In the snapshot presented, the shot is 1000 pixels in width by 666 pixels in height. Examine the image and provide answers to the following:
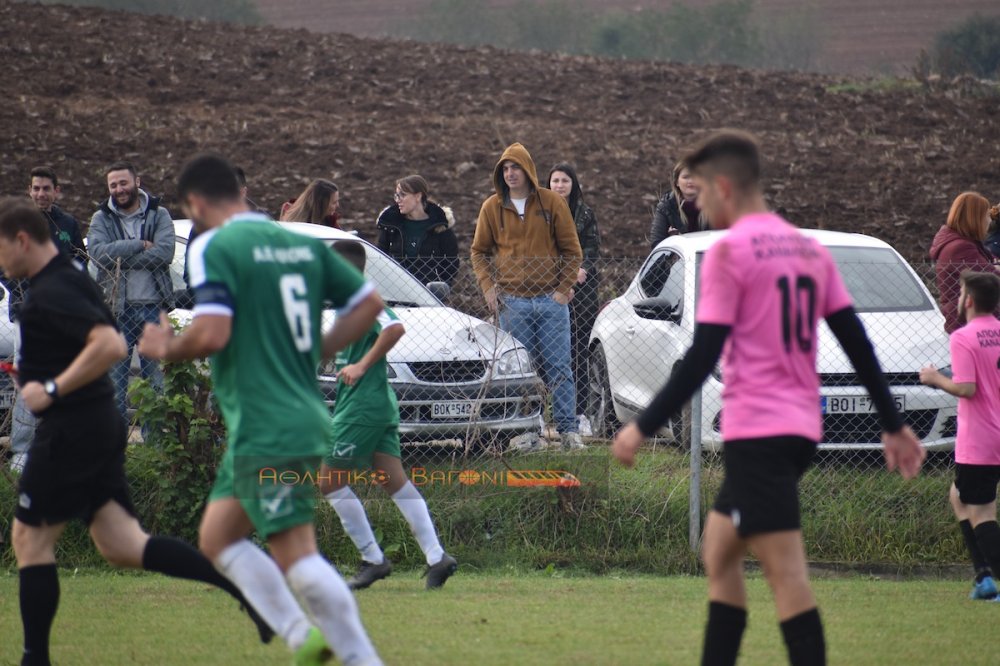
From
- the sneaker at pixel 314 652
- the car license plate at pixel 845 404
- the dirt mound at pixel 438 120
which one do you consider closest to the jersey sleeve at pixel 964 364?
the car license plate at pixel 845 404

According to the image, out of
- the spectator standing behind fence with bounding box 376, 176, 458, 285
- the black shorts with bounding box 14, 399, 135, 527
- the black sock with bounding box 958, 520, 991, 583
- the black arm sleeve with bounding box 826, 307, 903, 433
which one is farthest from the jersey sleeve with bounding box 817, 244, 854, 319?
the spectator standing behind fence with bounding box 376, 176, 458, 285

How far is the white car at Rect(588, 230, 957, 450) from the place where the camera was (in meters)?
9.44

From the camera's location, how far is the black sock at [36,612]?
5.55 metres

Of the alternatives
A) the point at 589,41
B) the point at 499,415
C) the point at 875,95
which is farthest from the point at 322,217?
the point at 589,41

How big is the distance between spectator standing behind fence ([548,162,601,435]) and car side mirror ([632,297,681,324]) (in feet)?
1.25

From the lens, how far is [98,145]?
25062 millimetres

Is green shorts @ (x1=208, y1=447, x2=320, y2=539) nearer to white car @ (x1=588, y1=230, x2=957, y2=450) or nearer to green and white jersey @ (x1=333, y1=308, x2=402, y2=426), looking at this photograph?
green and white jersey @ (x1=333, y1=308, x2=402, y2=426)

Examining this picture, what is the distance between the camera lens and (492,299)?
377 inches

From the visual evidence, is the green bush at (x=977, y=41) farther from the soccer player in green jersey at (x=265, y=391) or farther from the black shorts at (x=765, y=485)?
the soccer player in green jersey at (x=265, y=391)

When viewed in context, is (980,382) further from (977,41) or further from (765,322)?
(977,41)

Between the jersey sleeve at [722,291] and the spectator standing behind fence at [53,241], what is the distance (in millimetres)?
5095

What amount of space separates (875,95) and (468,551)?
26499 mm

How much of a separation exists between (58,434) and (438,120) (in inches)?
972

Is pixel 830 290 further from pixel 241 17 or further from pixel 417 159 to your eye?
pixel 241 17
